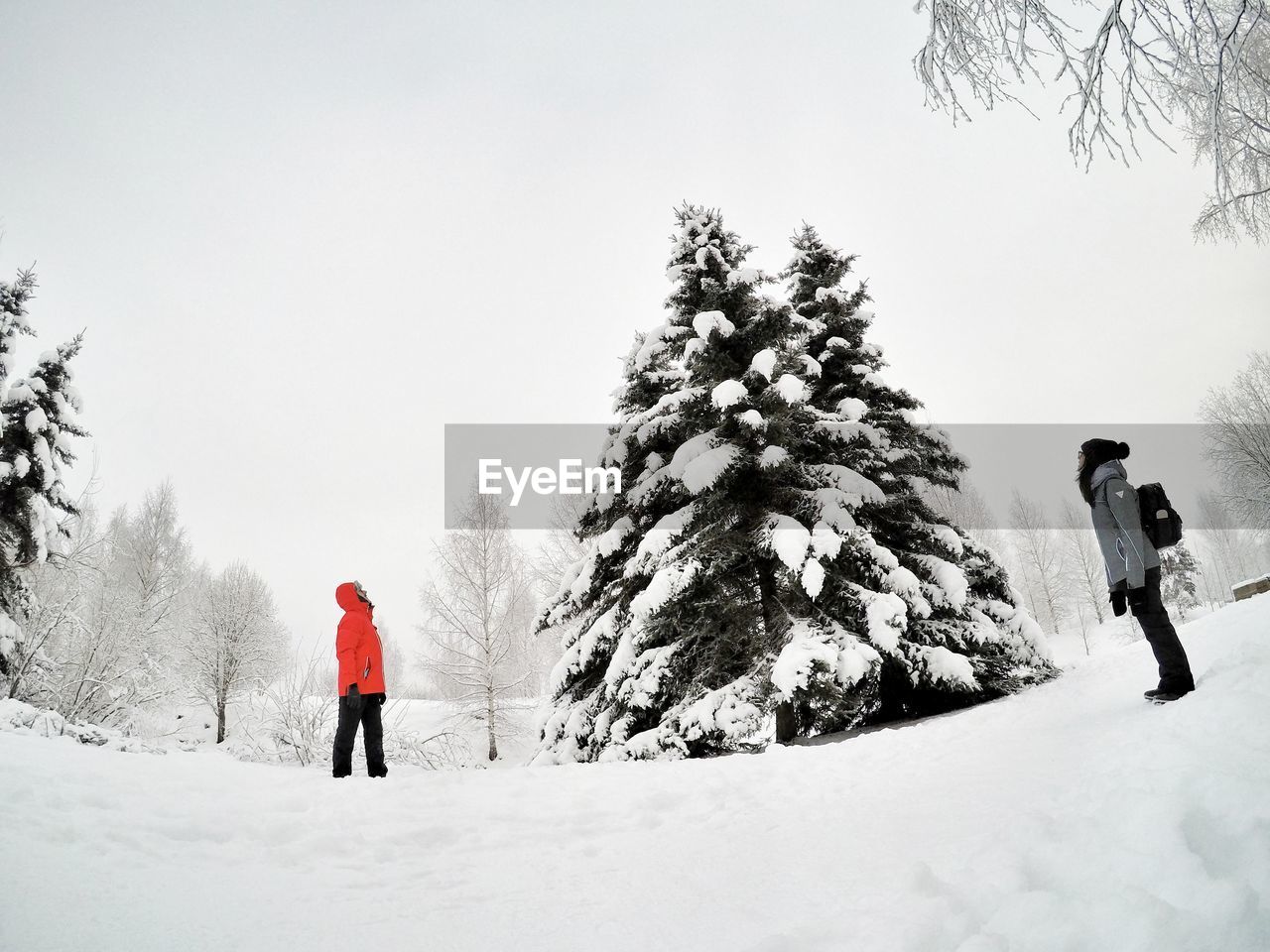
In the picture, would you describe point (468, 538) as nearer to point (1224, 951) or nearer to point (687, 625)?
point (687, 625)

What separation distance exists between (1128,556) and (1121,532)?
19 cm

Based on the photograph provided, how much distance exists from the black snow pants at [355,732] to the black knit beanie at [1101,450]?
6722 mm

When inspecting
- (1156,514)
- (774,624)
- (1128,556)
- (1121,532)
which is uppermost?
(1156,514)

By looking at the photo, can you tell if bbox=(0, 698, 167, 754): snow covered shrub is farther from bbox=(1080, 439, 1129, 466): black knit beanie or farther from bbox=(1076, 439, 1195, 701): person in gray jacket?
bbox=(1080, 439, 1129, 466): black knit beanie

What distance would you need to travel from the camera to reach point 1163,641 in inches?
161

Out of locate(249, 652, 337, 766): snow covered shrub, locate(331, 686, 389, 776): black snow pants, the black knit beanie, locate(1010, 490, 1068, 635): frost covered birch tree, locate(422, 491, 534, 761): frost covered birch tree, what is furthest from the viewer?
locate(1010, 490, 1068, 635): frost covered birch tree

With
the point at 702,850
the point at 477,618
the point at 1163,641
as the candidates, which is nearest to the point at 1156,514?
the point at 1163,641

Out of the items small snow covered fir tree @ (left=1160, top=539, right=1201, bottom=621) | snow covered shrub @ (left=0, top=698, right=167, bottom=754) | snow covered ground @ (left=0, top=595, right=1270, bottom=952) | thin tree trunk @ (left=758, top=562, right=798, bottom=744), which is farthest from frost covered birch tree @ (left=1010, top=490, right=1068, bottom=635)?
snow covered shrub @ (left=0, top=698, right=167, bottom=754)

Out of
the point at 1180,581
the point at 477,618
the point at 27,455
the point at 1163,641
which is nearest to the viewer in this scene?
the point at 1163,641

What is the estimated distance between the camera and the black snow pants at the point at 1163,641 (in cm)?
402

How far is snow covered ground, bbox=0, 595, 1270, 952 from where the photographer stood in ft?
6.19

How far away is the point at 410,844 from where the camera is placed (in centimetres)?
346

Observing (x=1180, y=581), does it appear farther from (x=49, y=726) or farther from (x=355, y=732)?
(x=49, y=726)

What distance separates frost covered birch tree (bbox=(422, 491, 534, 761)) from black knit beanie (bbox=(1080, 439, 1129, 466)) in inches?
537
